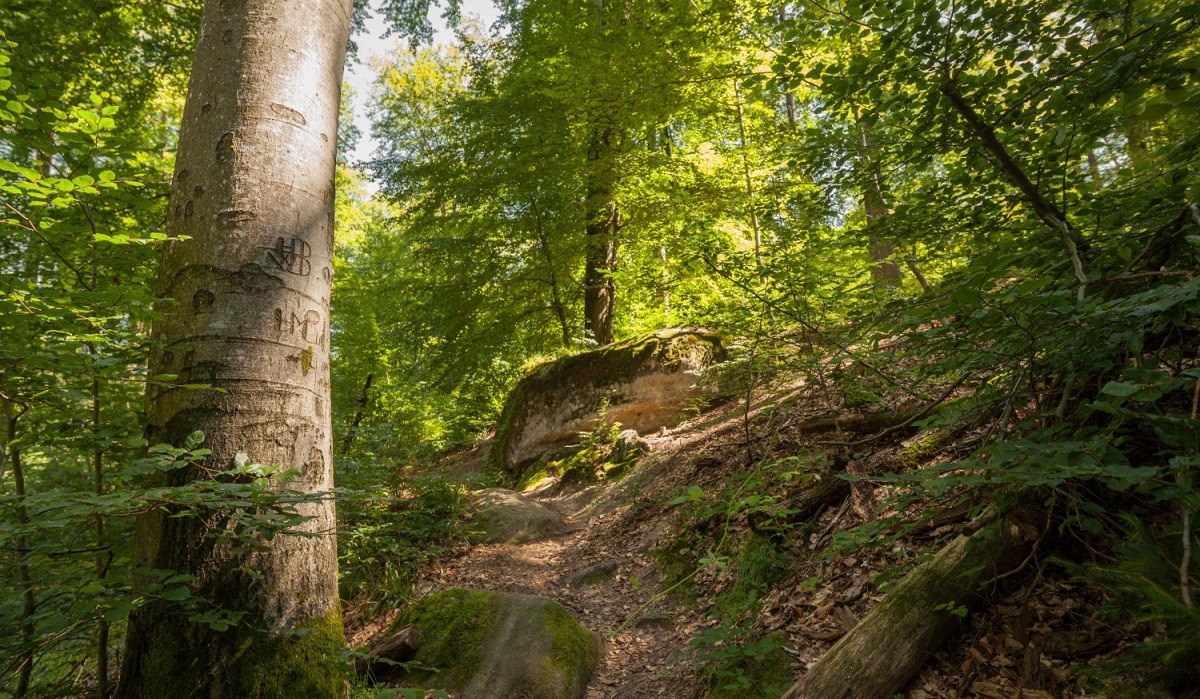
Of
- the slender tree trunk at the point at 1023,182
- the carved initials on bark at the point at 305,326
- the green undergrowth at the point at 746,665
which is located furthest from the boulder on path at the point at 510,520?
the slender tree trunk at the point at 1023,182

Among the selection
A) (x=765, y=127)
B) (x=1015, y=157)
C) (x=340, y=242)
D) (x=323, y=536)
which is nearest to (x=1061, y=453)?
(x=1015, y=157)

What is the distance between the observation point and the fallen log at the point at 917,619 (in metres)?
2.23

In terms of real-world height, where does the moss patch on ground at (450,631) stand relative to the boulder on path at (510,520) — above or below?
below

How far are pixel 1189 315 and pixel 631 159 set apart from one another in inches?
291

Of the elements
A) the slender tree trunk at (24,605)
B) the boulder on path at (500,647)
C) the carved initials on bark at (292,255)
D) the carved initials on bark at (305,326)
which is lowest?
the boulder on path at (500,647)

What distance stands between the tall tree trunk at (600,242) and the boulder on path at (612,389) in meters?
1.48

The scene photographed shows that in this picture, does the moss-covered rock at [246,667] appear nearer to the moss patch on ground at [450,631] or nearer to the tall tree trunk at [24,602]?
the tall tree trunk at [24,602]

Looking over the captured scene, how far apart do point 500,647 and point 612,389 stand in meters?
5.45

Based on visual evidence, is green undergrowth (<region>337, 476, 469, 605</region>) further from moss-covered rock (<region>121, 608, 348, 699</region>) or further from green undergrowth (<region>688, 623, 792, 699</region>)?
green undergrowth (<region>688, 623, 792, 699</region>)

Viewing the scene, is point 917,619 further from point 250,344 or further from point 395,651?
point 395,651

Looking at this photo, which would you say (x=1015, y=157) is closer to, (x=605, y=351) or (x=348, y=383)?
(x=605, y=351)

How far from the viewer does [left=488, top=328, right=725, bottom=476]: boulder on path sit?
8656mm

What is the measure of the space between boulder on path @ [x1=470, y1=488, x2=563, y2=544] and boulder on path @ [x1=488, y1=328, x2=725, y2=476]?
7.01ft

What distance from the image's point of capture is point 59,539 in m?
2.58
